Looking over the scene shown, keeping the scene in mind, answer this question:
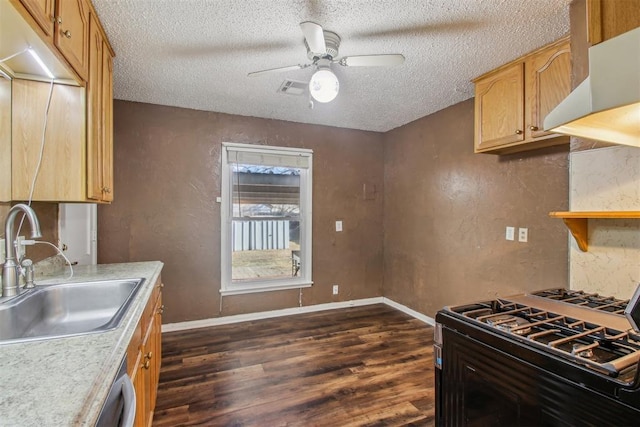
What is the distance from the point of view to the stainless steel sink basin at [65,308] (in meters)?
1.38

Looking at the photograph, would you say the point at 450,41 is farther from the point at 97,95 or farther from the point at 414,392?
the point at 414,392

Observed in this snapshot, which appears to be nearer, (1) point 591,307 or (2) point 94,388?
(2) point 94,388

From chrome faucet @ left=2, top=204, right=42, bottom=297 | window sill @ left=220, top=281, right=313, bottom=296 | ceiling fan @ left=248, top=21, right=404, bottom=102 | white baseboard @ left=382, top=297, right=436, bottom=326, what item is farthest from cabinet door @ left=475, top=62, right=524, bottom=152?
chrome faucet @ left=2, top=204, right=42, bottom=297

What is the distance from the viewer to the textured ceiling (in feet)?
5.74

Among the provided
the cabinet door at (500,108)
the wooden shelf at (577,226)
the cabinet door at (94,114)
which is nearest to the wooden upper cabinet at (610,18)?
the wooden shelf at (577,226)

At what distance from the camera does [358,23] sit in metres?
1.88

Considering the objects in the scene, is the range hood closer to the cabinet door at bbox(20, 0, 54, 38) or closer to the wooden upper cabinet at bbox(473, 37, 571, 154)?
the wooden upper cabinet at bbox(473, 37, 571, 154)

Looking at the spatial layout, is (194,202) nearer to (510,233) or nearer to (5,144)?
(5,144)

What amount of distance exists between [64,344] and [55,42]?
1237mm

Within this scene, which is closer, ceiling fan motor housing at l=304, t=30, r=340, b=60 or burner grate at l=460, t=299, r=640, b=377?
burner grate at l=460, t=299, r=640, b=377

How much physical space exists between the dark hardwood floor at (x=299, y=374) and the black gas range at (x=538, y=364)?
956 mm

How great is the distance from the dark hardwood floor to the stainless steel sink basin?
2.66 feet

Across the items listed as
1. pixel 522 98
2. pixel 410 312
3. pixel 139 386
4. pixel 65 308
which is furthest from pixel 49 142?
pixel 410 312

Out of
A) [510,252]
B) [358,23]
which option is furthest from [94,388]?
[510,252]
